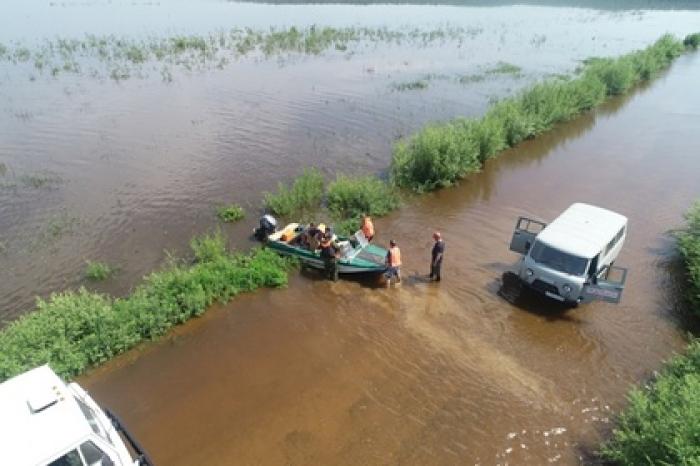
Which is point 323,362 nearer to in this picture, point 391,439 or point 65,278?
point 391,439

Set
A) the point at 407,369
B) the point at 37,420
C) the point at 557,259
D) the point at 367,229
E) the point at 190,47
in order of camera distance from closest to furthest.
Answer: the point at 37,420
the point at 407,369
the point at 557,259
the point at 367,229
the point at 190,47

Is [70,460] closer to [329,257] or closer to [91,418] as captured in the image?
[91,418]

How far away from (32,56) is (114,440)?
42.7 meters

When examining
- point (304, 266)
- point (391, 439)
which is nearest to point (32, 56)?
point (304, 266)

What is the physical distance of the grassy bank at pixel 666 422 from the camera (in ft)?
24.7

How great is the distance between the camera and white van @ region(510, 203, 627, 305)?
12.5 metres

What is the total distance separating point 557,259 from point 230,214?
11482 mm

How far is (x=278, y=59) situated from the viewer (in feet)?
133

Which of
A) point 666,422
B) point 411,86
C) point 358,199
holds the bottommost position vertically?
point 358,199

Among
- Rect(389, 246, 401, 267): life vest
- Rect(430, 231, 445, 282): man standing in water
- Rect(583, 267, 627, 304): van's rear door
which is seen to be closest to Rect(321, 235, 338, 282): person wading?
Rect(389, 246, 401, 267): life vest

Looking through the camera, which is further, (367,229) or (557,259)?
(367,229)

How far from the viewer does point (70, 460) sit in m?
6.39

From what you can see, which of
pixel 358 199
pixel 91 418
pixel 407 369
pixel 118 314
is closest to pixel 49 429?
pixel 91 418

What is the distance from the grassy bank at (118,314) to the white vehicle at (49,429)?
3.82 m
